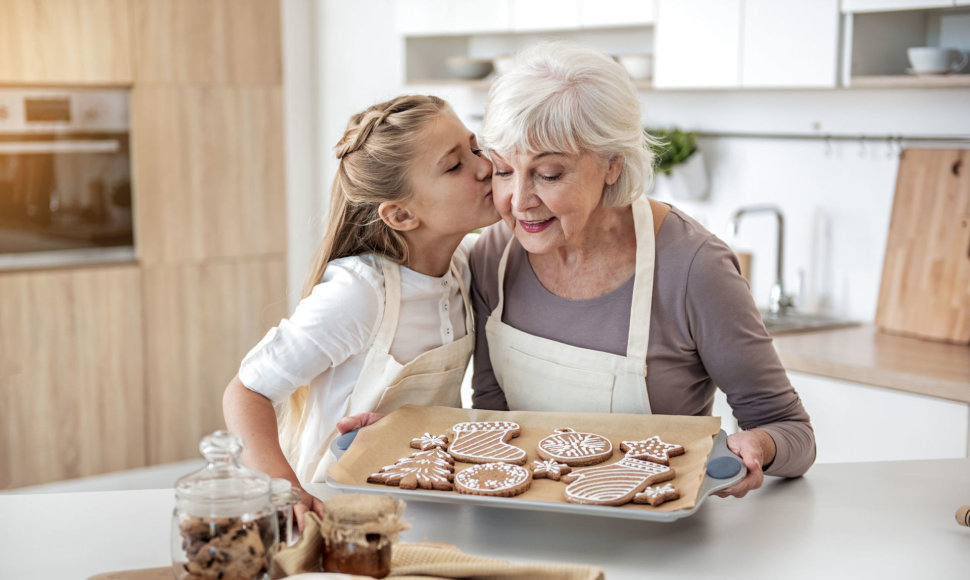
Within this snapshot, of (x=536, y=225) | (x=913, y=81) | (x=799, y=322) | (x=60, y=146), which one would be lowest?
(x=799, y=322)

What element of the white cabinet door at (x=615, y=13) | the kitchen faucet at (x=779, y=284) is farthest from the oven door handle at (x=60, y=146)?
the kitchen faucet at (x=779, y=284)

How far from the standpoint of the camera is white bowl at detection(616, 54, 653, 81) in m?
3.29

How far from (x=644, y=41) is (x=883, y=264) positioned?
119 cm

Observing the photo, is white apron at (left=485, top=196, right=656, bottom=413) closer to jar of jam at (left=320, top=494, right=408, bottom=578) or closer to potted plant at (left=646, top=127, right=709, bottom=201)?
jar of jam at (left=320, top=494, right=408, bottom=578)

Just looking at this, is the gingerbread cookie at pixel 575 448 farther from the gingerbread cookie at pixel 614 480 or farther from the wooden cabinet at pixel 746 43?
the wooden cabinet at pixel 746 43

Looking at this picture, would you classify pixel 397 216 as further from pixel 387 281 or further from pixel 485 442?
pixel 485 442

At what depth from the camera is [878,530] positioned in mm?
1266

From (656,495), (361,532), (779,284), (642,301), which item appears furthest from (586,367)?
(779,284)

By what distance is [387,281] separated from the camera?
166cm

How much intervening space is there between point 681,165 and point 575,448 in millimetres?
2142

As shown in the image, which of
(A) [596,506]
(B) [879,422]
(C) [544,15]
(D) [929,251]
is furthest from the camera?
(C) [544,15]

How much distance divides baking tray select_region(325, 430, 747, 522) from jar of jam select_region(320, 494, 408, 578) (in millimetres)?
210

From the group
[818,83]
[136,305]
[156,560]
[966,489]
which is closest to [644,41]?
[818,83]

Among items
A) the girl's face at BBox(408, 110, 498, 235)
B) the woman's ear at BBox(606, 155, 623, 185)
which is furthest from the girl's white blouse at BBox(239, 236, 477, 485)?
the woman's ear at BBox(606, 155, 623, 185)
